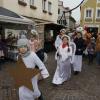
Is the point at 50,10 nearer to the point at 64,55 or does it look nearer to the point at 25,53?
the point at 64,55

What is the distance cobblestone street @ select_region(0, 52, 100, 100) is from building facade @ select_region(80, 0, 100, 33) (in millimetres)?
35663

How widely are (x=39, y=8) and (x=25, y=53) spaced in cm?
1896

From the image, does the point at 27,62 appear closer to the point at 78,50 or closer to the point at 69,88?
the point at 69,88

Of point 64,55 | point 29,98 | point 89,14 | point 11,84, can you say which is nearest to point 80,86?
point 64,55

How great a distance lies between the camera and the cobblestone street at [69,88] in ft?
26.2

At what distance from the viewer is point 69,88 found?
905 cm

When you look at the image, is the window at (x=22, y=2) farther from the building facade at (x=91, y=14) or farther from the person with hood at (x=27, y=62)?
the building facade at (x=91, y=14)

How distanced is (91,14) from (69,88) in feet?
128

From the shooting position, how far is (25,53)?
6.06 metres

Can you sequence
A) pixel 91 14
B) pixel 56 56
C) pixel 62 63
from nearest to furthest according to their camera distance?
pixel 62 63 → pixel 56 56 → pixel 91 14

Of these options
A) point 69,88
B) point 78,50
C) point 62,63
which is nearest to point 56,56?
point 62,63

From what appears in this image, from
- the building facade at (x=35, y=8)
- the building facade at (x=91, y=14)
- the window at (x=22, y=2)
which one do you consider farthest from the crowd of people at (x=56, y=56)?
the building facade at (x=91, y=14)

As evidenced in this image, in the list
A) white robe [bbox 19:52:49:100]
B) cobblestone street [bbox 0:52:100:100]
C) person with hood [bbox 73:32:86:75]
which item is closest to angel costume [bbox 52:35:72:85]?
cobblestone street [bbox 0:52:100:100]

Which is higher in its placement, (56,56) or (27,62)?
(27,62)
